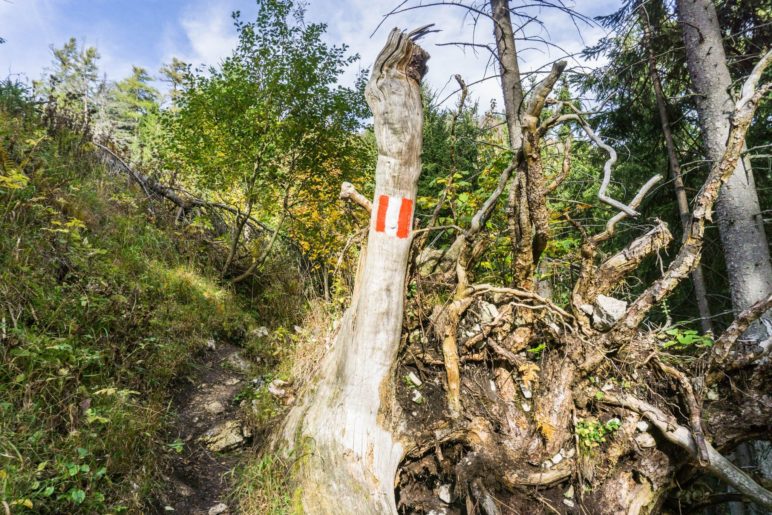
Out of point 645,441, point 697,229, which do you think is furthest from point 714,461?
point 697,229

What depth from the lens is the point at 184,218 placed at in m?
6.89

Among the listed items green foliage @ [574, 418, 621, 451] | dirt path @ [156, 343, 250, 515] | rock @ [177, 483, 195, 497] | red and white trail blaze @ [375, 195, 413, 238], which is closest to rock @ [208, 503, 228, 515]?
dirt path @ [156, 343, 250, 515]

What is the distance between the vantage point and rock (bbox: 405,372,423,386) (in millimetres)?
3215

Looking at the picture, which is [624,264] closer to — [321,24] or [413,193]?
[413,193]

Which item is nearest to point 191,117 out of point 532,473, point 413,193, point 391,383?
point 413,193

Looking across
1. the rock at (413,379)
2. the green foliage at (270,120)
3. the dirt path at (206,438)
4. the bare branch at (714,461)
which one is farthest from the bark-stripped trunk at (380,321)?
the green foliage at (270,120)

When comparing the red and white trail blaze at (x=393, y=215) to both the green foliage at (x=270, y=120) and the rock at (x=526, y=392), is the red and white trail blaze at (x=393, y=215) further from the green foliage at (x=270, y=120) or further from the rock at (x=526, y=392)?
the green foliage at (x=270, y=120)

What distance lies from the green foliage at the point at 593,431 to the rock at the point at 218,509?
8.54ft

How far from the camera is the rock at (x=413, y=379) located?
321 centimetres

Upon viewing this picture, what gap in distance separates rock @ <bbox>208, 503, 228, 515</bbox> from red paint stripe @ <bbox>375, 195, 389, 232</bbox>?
2171 mm

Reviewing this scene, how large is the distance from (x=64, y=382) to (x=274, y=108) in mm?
4648

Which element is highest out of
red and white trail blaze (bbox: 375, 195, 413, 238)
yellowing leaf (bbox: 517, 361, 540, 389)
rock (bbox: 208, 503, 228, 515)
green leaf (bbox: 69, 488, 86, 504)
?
red and white trail blaze (bbox: 375, 195, 413, 238)

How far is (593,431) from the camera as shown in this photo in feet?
Result: 9.65

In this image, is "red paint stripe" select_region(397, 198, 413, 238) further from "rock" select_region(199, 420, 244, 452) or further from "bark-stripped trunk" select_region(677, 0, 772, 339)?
"bark-stripped trunk" select_region(677, 0, 772, 339)
